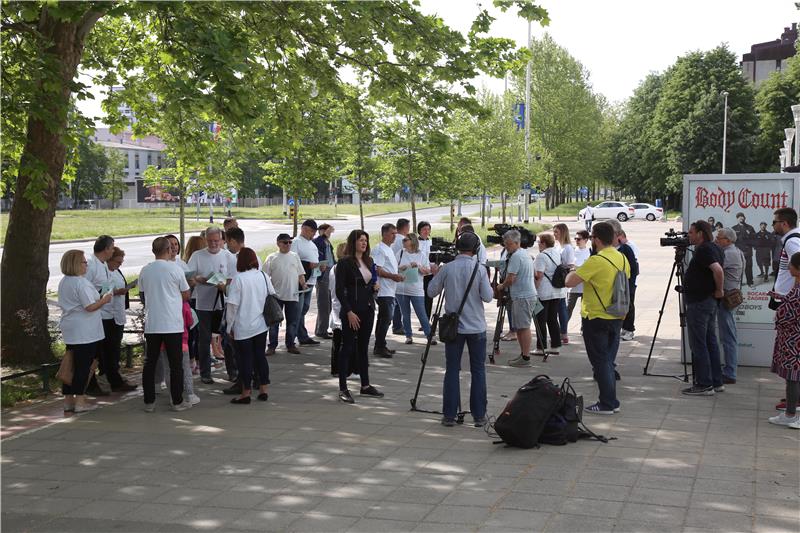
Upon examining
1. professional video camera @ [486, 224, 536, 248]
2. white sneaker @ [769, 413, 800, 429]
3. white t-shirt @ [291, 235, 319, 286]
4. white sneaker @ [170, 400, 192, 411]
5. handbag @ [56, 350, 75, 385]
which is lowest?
white sneaker @ [170, 400, 192, 411]

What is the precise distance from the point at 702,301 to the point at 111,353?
22.6 ft

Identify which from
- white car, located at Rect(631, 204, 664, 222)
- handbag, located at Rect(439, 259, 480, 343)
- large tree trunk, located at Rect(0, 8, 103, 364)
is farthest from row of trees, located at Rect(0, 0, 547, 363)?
white car, located at Rect(631, 204, 664, 222)

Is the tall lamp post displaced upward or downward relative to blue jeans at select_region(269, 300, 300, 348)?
upward

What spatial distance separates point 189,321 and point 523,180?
40.8 meters

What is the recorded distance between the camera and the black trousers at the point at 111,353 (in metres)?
10.2

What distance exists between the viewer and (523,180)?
49.3 metres

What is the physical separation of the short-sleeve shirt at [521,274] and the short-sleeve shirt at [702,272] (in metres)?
2.41

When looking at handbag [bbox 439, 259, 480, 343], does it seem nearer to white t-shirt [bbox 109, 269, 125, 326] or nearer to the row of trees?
the row of trees

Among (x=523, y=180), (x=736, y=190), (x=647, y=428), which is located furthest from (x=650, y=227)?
(x=647, y=428)

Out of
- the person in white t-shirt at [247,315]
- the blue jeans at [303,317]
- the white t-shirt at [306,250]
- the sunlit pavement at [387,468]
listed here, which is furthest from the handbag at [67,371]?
the white t-shirt at [306,250]

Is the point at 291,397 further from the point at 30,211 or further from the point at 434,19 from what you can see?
the point at 434,19

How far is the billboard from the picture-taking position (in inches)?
429

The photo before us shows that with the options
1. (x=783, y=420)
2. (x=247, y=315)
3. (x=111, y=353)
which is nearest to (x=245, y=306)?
(x=247, y=315)

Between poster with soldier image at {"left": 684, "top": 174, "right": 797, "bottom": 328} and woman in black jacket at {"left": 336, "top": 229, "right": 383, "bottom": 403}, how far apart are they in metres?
4.53
